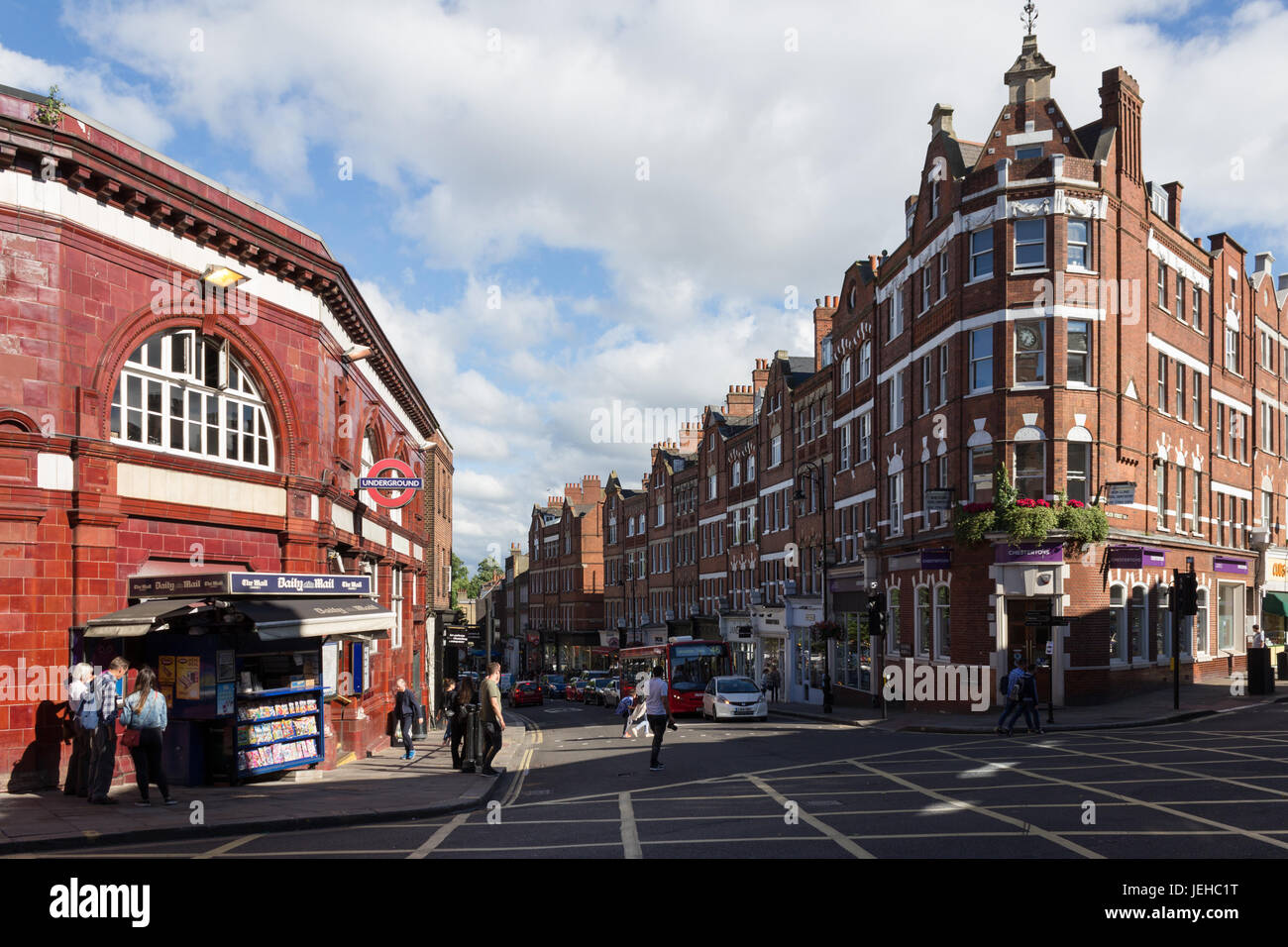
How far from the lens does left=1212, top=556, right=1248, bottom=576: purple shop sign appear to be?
38.0 m

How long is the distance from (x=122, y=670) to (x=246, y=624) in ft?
5.95

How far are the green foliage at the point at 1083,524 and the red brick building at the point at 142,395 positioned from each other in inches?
747

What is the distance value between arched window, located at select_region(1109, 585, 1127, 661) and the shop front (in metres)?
22.3

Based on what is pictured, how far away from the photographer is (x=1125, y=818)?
38.8 ft

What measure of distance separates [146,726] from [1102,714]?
2278 cm

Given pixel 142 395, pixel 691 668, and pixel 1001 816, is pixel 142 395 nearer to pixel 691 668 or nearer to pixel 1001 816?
pixel 1001 816

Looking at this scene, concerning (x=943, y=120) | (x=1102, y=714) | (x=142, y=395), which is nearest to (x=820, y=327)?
(x=943, y=120)

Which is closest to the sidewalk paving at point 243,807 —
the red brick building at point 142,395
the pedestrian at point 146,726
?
the pedestrian at point 146,726

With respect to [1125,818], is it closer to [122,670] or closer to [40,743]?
[122,670]

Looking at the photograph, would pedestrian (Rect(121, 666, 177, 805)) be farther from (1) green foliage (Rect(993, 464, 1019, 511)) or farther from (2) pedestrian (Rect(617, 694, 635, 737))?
(1) green foliage (Rect(993, 464, 1019, 511))

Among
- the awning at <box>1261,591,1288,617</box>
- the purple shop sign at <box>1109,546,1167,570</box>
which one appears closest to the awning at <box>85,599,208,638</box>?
the purple shop sign at <box>1109,546,1167,570</box>

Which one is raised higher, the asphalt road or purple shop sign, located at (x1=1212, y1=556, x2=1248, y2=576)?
purple shop sign, located at (x1=1212, y1=556, x2=1248, y2=576)

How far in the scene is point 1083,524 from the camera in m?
29.6
